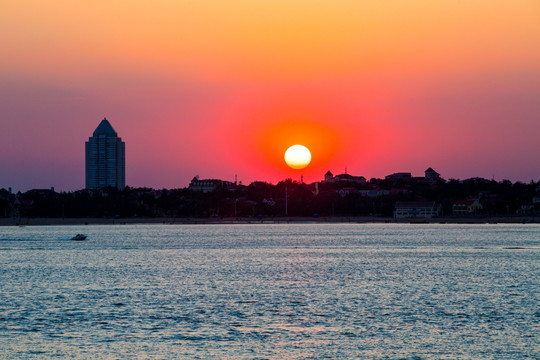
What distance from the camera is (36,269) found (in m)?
81.2

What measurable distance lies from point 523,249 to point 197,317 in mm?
85009

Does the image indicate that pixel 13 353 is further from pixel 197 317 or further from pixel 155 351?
pixel 197 317

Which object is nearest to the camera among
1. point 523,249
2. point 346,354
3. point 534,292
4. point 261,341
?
point 346,354

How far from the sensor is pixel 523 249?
117688mm

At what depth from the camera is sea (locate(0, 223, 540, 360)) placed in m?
35.6

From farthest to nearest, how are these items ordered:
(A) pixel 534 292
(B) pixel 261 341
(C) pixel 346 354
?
(A) pixel 534 292
(B) pixel 261 341
(C) pixel 346 354

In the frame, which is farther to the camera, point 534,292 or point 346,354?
point 534,292

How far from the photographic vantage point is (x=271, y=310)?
4778 centimetres

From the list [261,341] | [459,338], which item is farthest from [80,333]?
[459,338]

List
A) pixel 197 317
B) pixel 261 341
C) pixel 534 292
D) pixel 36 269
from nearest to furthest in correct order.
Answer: pixel 261 341
pixel 197 317
pixel 534 292
pixel 36 269

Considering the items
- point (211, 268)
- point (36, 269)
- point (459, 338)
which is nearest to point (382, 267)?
point (211, 268)

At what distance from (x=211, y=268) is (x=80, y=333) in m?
43.3

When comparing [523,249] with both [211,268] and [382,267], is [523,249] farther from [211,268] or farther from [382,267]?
[211,268]

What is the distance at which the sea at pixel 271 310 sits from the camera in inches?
1403
